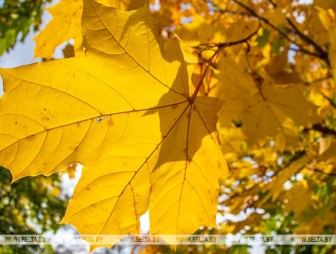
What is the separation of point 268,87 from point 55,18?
1256 mm

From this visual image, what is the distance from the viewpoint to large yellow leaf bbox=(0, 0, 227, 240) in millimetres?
1099

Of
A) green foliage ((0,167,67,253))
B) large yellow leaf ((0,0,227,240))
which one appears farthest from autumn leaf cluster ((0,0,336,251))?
green foliage ((0,167,67,253))

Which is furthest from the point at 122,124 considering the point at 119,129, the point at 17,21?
the point at 17,21

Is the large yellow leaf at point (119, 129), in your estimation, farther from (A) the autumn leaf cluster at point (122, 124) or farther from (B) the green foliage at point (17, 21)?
(B) the green foliage at point (17, 21)

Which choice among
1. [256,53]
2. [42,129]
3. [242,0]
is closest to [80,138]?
[42,129]

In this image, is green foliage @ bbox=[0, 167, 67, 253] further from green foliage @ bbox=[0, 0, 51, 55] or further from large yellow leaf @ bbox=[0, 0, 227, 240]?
large yellow leaf @ bbox=[0, 0, 227, 240]

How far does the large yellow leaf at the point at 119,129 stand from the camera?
3.60ft

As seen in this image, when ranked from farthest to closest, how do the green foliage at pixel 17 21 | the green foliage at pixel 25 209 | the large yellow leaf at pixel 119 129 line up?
the green foliage at pixel 25 209, the green foliage at pixel 17 21, the large yellow leaf at pixel 119 129

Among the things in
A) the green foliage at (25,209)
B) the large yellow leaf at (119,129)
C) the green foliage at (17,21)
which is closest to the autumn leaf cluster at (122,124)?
the large yellow leaf at (119,129)

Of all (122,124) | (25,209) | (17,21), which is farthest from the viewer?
(25,209)

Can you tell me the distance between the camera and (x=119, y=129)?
1.23 meters

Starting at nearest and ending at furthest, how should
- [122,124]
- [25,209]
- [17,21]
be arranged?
[122,124], [17,21], [25,209]

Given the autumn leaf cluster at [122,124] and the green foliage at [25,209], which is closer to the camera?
the autumn leaf cluster at [122,124]

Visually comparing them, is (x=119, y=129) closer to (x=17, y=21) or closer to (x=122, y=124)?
(x=122, y=124)
